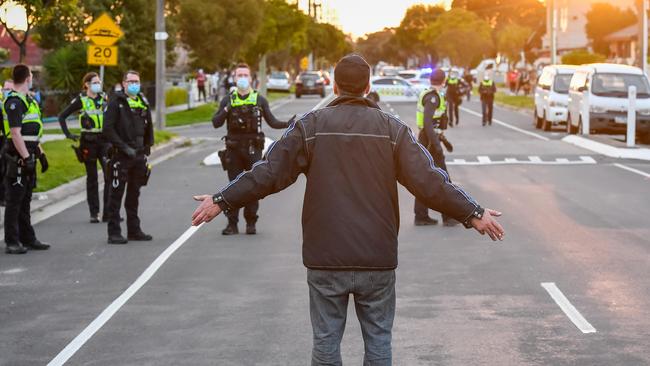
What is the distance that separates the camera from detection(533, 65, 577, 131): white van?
119 ft

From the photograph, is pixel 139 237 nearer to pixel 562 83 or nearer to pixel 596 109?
pixel 596 109

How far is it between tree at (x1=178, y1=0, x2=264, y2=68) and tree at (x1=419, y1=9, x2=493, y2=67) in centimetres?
8890

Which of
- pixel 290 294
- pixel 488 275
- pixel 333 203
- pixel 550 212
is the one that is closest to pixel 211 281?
pixel 290 294

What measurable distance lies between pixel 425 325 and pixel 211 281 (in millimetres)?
2697

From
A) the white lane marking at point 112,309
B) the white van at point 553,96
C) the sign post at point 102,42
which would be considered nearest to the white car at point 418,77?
the white van at point 553,96

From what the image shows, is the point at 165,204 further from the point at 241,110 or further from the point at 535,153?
the point at 535,153

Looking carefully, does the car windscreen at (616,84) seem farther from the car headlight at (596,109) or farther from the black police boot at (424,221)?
the black police boot at (424,221)

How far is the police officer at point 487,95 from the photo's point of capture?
123 ft

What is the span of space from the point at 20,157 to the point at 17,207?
0.55 meters

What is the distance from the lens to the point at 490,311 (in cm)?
949

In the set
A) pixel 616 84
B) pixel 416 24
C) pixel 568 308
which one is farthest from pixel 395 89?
pixel 416 24

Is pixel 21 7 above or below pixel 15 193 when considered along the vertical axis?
above

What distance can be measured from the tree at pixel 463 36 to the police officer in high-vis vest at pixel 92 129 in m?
130

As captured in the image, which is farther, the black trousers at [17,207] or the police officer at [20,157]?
the black trousers at [17,207]
